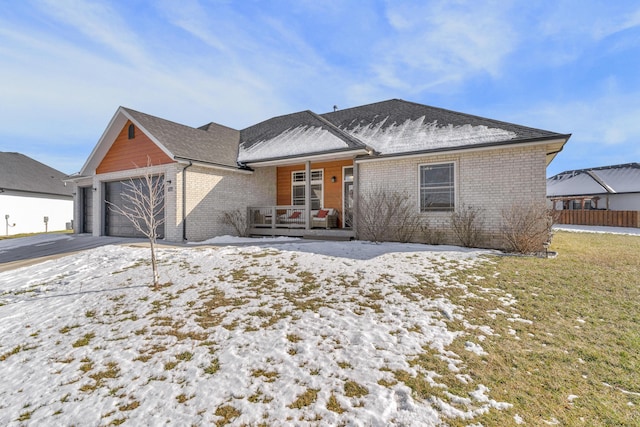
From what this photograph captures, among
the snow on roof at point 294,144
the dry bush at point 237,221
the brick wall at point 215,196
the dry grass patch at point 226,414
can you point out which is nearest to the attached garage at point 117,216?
the brick wall at point 215,196

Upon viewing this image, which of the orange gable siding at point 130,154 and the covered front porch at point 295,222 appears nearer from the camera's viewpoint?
the covered front porch at point 295,222

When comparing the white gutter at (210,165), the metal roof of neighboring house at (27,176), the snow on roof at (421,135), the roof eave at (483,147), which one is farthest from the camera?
the metal roof of neighboring house at (27,176)

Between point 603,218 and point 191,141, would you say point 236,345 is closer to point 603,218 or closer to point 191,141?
point 191,141

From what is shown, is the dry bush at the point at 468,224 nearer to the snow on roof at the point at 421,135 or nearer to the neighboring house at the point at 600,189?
the snow on roof at the point at 421,135

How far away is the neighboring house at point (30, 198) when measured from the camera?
22.1 metres

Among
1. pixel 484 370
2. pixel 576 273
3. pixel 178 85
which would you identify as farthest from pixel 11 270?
pixel 576 273

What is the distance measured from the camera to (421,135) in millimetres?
11898

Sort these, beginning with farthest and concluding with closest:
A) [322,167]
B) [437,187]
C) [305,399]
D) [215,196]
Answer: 1. [322,167]
2. [215,196]
3. [437,187]
4. [305,399]

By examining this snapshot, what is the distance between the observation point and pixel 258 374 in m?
3.07

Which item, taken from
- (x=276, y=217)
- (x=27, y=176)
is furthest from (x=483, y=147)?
(x=27, y=176)

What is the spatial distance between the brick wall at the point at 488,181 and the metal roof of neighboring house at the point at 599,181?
25.6 meters

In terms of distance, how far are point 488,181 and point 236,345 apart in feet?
31.8

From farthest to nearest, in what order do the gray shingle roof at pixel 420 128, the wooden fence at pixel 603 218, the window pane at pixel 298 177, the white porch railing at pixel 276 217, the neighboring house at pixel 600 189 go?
the neighboring house at pixel 600 189 → the wooden fence at pixel 603 218 → the window pane at pixel 298 177 → the white porch railing at pixel 276 217 → the gray shingle roof at pixel 420 128

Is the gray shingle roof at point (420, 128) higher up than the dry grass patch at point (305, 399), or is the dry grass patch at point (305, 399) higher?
the gray shingle roof at point (420, 128)
